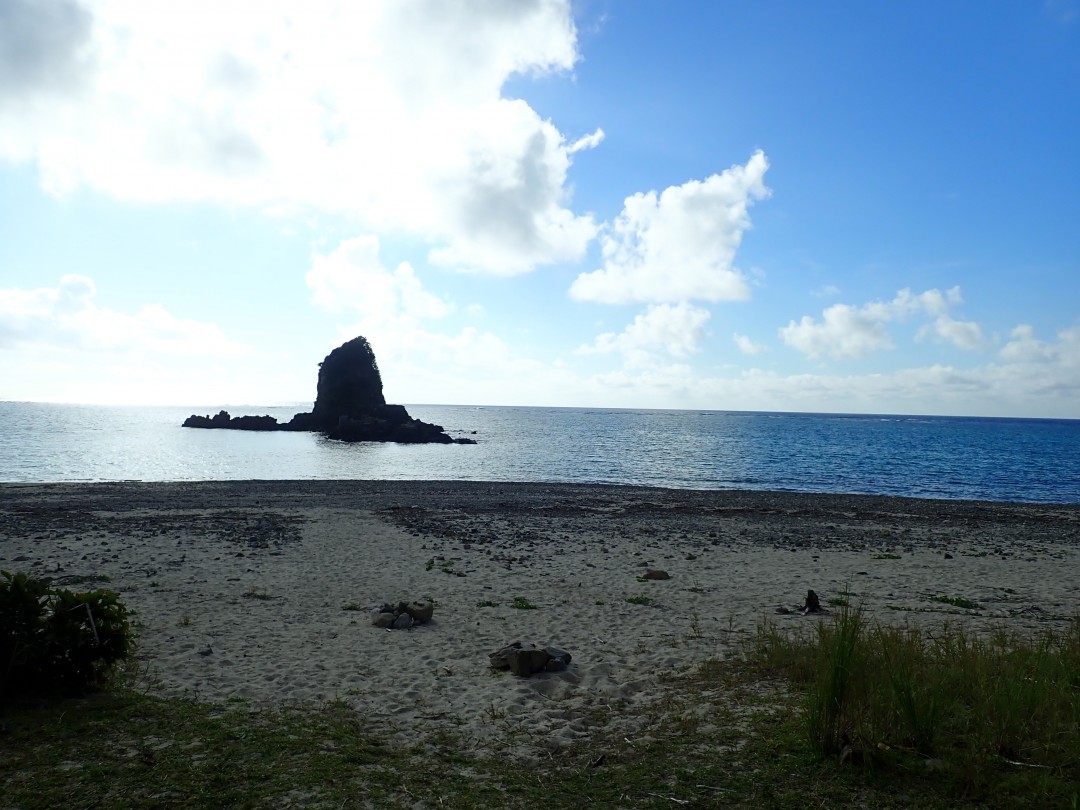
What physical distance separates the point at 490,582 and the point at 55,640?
31.1ft

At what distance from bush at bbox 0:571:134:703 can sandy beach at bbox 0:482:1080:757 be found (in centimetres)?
108

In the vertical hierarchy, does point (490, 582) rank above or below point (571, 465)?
above

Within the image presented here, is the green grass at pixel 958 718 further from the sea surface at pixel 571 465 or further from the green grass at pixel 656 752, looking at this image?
the sea surface at pixel 571 465

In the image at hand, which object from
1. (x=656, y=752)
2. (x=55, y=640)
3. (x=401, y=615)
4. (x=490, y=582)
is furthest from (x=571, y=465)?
(x=656, y=752)

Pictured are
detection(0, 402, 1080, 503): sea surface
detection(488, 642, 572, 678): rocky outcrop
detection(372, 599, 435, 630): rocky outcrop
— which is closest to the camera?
detection(488, 642, 572, 678): rocky outcrop

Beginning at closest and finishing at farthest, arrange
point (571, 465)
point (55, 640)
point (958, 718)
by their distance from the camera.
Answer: point (958, 718), point (55, 640), point (571, 465)

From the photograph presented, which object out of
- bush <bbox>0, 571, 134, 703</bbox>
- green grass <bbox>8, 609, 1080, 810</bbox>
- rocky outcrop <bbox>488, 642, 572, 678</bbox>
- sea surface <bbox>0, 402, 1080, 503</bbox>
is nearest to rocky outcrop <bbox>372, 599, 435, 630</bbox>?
rocky outcrop <bbox>488, 642, 572, 678</bbox>

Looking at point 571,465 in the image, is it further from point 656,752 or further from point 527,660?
point 656,752

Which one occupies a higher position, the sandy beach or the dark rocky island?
the dark rocky island

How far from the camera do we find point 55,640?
7.38 meters

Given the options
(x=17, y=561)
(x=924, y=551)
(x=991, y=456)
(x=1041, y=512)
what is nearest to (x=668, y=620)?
(x=924, y=551)

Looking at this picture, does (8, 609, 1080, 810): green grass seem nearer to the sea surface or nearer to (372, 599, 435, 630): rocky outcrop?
(372, 599, 435, 630): rocky outcrop

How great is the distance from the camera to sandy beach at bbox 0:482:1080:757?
858cm

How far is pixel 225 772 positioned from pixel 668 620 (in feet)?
27.7
